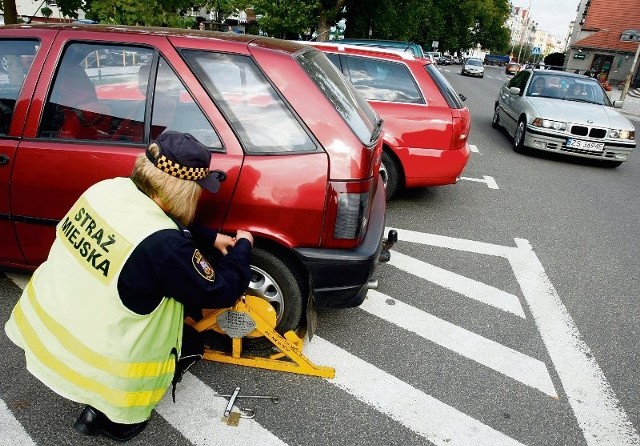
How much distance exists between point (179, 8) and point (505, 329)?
565 cm

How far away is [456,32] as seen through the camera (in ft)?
238

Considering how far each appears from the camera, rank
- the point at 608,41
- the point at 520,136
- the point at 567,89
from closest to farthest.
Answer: the point at 520,136 < the point at 567,89 < the point at 608,41

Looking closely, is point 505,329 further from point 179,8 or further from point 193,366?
point 179,8

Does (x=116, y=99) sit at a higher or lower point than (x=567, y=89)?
higher

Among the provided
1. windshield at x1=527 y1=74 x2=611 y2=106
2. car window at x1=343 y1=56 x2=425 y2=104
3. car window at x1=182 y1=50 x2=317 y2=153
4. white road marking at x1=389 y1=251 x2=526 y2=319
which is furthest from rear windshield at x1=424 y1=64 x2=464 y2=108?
windshield at x1=527 y1=74 x2=611 y2=106

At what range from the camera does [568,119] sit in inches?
324

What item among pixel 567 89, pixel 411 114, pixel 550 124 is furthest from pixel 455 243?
pixel 567 89

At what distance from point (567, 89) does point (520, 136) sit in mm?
1462

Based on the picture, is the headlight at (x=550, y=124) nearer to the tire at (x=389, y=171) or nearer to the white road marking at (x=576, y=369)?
the tire at (x=389, y=171)

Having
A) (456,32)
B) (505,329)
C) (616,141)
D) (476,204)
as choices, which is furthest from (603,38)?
(505,329)

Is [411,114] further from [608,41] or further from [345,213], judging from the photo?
[608,41]

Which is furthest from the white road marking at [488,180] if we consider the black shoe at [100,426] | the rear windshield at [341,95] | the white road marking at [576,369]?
the black shoe at [100,426]

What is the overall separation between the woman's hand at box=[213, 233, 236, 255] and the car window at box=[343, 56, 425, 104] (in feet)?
11.3

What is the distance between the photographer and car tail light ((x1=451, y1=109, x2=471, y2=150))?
529 cm
